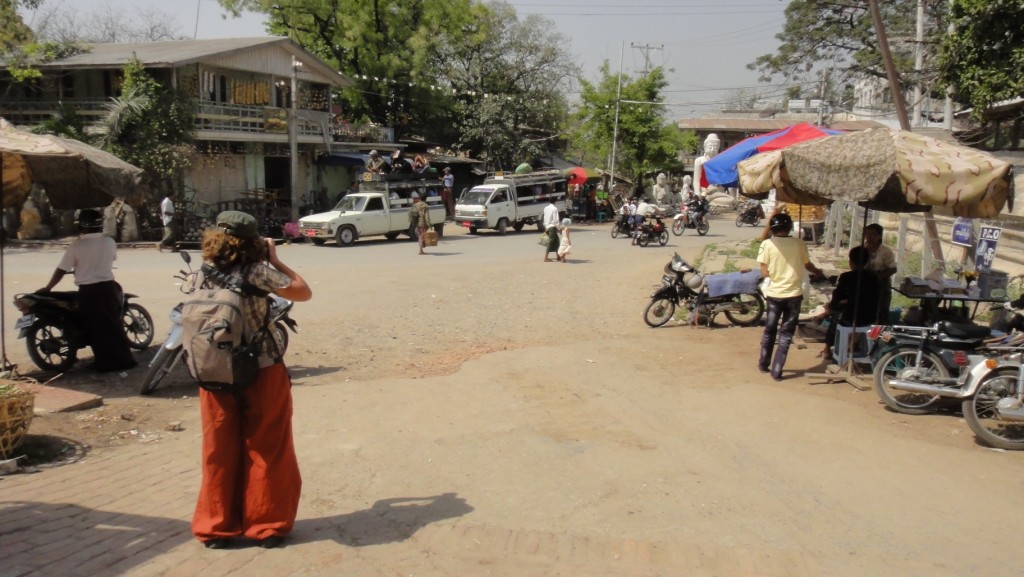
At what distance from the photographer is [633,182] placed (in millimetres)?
46375

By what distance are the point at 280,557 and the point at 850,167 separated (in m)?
5.79

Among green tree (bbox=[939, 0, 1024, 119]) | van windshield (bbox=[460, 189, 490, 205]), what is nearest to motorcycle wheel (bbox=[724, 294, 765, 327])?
green tree (bbox=[939, 0, 1024, 119])

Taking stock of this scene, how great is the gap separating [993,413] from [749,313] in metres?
5.40

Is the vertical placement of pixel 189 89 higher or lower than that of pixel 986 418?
higher

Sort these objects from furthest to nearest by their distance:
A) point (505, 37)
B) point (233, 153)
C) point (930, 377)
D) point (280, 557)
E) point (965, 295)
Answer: point (505, 37), point (233, 153), point (965, 295), point (930, 377), point (280, 557)

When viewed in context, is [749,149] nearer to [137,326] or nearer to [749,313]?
[749,313]

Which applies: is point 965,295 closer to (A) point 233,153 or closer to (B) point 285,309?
(B) point 285,309

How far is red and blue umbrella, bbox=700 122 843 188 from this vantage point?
12.0 metres

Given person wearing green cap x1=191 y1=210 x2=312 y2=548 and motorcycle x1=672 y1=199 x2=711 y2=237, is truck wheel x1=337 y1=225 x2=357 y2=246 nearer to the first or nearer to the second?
motorcycle x1=672 y1=199 x2=711 y2=237

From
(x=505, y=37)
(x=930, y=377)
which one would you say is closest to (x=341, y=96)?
(x=505, y=37)

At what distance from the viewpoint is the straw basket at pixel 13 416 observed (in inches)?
213

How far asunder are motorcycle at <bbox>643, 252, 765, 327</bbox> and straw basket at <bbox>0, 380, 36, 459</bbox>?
27.2ft

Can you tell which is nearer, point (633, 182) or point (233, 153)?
point (233, 153)

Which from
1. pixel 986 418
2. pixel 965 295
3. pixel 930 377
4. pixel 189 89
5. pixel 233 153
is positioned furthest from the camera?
pixel 233 153
